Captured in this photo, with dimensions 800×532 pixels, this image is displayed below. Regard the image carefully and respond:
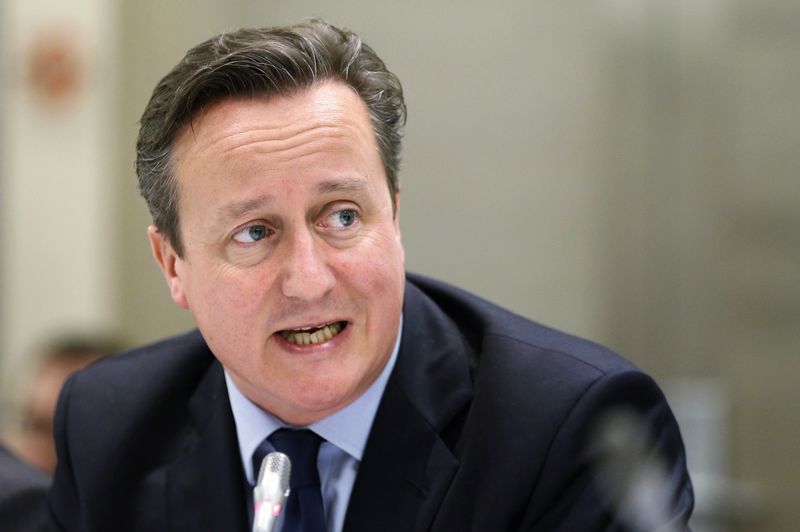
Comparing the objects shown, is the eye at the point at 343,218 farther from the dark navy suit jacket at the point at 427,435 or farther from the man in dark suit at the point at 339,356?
the dark navy suit jacket at the point at 427,435

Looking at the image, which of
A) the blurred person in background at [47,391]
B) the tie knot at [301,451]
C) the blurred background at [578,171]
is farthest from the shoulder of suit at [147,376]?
the blurred background at [578,171]

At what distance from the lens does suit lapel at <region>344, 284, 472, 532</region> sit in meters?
1.67

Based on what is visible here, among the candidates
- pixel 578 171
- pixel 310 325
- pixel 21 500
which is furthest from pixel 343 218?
pixel 578 171

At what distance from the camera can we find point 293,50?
164cm

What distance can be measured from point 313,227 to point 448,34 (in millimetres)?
2564

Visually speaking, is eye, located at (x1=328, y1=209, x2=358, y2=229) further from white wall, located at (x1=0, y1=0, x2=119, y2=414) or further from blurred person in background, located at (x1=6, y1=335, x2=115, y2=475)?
white wall, located at (x1=0, y1=0, x2=119, y2=414)

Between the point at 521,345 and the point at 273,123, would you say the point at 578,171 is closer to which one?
the point at 521,345

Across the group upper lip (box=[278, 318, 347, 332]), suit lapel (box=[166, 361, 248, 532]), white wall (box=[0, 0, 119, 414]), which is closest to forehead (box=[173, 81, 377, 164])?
upper lip (box=[278, 318, 347, 332])

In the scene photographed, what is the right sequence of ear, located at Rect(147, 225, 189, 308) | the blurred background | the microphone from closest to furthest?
1. the microphone
2. ear, located at Rect(147, 225, 189, 308)
3. the blurred background

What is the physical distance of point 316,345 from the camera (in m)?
1.63

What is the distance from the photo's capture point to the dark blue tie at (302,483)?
5.54ft

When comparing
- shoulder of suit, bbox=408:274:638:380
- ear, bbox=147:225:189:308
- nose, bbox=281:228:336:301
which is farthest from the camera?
ear, bbox=147:225:189:308

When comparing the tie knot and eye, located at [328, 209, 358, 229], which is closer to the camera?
eye, located at [328, 209, 358, 229]

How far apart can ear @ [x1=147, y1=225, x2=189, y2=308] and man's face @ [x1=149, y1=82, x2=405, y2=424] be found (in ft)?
0.31
